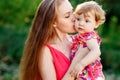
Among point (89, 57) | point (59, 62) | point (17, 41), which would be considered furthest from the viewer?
point (17, 41)

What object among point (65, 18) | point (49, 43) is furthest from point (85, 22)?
point (49, 43)

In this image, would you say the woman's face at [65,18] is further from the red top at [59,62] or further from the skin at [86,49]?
the red top at [59,62]

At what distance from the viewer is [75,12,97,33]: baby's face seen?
3698 millimetres

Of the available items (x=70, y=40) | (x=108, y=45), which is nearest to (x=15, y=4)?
(x=108, y=45)

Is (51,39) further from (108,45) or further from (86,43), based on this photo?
(108,45)

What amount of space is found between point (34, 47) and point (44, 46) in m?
0.07

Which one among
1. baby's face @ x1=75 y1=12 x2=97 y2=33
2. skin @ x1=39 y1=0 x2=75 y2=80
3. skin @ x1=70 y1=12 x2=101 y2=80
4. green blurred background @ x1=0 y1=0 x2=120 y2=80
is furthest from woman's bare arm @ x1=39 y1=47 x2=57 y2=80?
green blurred background @ x1=0 y1=0 x2=120 y2=80

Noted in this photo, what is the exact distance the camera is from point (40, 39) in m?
3.72

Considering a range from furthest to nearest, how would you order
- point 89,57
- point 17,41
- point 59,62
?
point 17,41 < point 59,62 < point 89,57

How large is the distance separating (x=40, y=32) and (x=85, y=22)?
1.08ft

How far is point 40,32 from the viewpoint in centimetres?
372

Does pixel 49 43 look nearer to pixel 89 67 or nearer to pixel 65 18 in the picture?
pixel 65 18

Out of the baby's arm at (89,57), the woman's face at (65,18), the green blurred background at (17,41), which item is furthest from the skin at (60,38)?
the green blurred background at (17,41)

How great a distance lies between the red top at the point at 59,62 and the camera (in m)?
3.75
